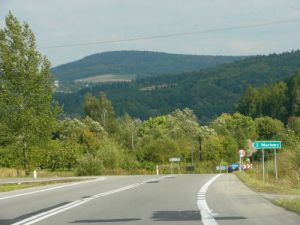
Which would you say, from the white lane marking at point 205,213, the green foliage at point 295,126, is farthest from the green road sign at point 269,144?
the white lane marking at point 205,213

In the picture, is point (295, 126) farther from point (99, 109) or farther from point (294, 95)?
point (294, 95)

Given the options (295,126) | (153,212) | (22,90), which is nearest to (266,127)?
(295,126)

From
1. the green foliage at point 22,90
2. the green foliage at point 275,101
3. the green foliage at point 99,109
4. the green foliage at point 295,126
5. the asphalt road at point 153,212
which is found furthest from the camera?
the green foliage at point 275,101

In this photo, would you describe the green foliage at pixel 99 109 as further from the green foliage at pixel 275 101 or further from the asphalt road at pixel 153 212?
the asphalt road at pixel 153 212

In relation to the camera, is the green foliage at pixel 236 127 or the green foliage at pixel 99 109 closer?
the green foliage at pixel 236 127

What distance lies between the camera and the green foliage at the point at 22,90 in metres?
59.1

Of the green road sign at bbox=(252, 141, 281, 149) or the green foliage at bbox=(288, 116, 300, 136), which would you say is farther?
the green foliage at bbox=(288, 116, 300, 136)

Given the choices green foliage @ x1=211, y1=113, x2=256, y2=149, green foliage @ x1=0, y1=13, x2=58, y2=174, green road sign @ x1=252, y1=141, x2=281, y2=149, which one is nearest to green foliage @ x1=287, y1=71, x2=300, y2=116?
green foliage @ x1=211, y1=113, x2=256, y2=149

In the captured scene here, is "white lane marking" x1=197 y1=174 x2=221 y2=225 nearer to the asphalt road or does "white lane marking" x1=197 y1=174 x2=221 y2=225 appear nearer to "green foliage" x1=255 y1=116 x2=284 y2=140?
the asphalt road

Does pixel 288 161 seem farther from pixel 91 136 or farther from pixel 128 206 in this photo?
pixel 91 136

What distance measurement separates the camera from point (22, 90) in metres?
59.9

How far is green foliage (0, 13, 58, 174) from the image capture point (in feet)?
194

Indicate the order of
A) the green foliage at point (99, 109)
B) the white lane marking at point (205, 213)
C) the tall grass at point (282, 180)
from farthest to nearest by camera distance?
the green foliage at point (99, 109) < the tall grass at point (282, 180) < the white lane marking at point (205, 213)

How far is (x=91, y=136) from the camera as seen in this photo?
115 m
